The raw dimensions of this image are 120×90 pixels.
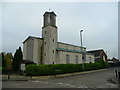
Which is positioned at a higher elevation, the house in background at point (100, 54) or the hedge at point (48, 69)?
the house in background at point (100, 54)

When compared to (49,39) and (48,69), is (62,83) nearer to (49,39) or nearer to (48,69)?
(48,69)

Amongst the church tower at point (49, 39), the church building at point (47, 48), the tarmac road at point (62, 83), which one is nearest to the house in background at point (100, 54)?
the church building at point (47, 48)

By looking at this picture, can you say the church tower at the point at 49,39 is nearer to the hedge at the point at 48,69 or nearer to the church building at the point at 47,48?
the church building at the point at 47,48

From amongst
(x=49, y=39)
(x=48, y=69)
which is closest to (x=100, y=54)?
(x=49, y=39)

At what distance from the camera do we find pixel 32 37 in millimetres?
38406

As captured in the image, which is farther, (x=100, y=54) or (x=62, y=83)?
(x=100, y=54)

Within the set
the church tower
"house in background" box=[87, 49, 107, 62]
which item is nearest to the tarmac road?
the church tower

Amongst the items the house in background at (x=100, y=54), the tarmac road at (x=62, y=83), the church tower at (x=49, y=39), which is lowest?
the tarmac road at (x=62, y=83)

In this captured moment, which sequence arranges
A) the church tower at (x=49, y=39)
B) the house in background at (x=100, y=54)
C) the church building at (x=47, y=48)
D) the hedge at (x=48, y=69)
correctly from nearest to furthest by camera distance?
the hedge at (x=48, y=69), the church tower at (x=49, y=39), the church building at (x=47, y=48), the house in background at (x=100, y=54)

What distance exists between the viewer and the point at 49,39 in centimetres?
3738

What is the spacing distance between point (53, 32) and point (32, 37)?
5.62 m

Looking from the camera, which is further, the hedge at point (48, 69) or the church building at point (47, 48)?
the church building at point (47, 48)

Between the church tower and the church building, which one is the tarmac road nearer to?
the church tower

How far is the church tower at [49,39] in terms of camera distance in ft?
122
